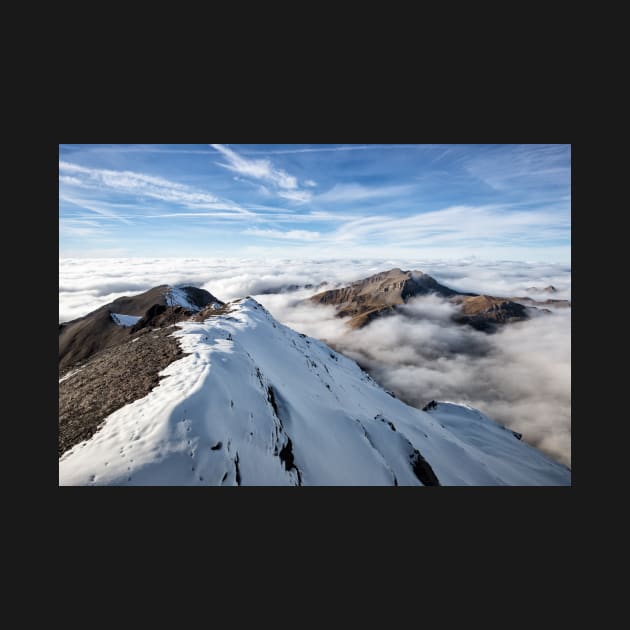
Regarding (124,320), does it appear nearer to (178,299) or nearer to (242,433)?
(178,299)

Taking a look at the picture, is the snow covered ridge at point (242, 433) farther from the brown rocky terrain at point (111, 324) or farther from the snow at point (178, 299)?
the snow at point (178, 299)

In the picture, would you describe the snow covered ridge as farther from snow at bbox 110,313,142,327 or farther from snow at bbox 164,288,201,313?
snow at bbox 164,288,201,313

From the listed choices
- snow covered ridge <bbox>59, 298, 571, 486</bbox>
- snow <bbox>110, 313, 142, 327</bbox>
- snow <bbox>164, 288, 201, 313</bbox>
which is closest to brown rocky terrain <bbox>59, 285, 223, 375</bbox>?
snow <bbox>164, 288, 201, 313</bbox>

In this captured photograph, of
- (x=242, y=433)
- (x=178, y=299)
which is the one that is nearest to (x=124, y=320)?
(x=178, y=299)

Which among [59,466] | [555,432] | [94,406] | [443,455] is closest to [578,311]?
[59,466]

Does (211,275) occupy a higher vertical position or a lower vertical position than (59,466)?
higher

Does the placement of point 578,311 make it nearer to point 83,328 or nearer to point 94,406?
point 94,406

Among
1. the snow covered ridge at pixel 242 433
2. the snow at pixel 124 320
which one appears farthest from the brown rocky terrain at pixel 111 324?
the snow covered ridge at pixel 242 433

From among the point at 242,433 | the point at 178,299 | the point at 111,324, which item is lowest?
the point at 242,433
